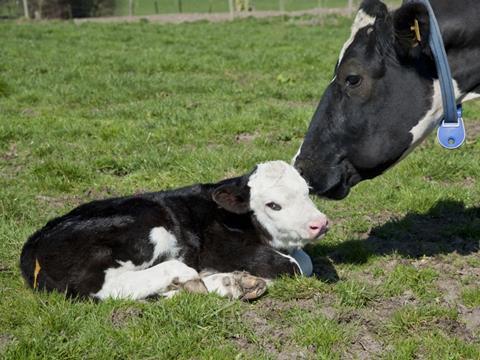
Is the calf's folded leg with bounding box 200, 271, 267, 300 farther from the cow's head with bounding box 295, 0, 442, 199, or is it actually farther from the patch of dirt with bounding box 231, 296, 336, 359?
the cow's head with bounding box 295, 0, 442, 199

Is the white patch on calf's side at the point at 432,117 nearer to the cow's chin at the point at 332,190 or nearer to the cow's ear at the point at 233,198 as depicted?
the cow's chin at the point at 332,190

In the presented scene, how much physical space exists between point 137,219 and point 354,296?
5.06 feet

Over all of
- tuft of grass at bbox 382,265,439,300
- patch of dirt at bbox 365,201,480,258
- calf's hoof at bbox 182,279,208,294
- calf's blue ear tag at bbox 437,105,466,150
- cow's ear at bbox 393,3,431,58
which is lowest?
patch of dirt at bbox 365,201,480,258

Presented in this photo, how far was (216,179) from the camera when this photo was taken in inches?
319

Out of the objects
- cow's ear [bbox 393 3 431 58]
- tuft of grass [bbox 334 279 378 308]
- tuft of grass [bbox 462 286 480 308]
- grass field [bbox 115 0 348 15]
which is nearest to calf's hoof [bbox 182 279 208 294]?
tuft of grass [bbox 334 279 378 308]

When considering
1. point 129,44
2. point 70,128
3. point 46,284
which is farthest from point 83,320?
point 129,44

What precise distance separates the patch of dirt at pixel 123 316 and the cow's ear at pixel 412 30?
2489mm

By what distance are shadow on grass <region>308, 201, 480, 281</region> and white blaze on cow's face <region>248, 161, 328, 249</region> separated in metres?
0.61

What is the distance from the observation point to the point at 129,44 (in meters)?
20.6

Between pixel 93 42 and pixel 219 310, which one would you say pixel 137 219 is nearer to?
pixel 219 310

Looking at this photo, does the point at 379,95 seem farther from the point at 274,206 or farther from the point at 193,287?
the point at 193,287

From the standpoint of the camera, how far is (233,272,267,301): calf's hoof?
16.4 feet

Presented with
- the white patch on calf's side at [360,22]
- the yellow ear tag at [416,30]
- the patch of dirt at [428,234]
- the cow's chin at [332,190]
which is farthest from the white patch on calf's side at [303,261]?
the yellow ear tag at [416,30]

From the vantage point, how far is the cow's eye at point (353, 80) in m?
5.40
